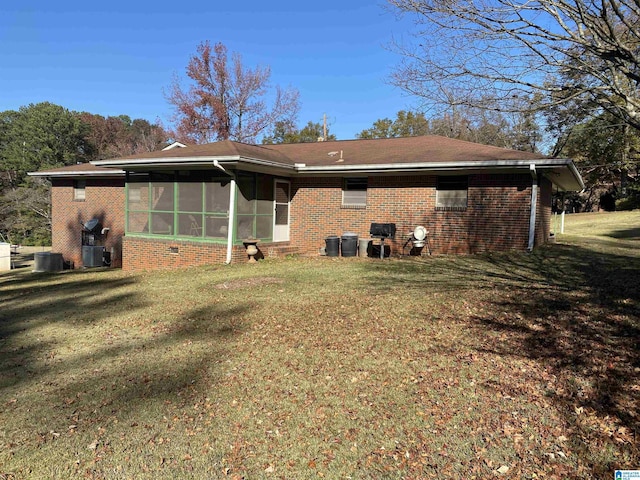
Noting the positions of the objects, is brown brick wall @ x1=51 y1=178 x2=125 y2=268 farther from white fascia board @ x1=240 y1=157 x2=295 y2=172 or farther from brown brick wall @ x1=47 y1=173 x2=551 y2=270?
white fascia board @ x1=240 y1=157 x2=295 y2=172

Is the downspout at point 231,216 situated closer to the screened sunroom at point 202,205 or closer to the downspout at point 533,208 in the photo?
the screened sunroom at point 202,205

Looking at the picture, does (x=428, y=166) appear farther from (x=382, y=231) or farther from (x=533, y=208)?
(x=533, y=208)

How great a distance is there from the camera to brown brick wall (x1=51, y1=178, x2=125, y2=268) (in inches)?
669

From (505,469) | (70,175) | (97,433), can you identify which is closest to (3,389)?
(97,433)

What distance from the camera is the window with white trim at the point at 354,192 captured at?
13.1m

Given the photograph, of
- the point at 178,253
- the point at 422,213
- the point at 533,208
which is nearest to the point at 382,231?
the point at 422,213

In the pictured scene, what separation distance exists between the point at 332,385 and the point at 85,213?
17072 millimetres

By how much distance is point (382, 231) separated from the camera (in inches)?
480

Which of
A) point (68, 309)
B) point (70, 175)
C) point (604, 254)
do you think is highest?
point (70, 175)

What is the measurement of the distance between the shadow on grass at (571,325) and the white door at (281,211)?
3995 mm

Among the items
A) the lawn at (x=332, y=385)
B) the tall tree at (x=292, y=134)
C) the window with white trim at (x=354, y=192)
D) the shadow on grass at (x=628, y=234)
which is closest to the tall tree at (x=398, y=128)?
the tall tree at (x=292, y=134)

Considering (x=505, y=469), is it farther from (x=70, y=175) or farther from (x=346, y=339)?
(x=70, y=175)

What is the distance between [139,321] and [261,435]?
12.5 ft

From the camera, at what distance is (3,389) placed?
13.5 feet
